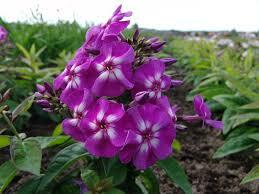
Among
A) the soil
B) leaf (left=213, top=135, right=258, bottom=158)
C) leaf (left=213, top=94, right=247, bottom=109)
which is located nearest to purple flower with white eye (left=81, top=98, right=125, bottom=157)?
the soil

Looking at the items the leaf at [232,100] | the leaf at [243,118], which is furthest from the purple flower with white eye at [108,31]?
the leaf at [232,100]

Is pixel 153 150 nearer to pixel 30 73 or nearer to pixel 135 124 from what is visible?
pixel 135 124

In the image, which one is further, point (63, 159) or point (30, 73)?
point (30, 73)

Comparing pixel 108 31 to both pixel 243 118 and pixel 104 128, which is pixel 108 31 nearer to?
pixel 104 128

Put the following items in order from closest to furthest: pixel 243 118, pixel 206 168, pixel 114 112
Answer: pixel 114 112, pixel 206 168, pixel 243 118

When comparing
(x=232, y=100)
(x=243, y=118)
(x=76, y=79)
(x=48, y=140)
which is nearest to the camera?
(x=76, y=79)

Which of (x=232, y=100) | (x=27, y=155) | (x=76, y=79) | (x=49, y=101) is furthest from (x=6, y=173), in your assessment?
(x=232, y=100)

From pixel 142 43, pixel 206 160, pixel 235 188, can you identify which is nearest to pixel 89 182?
pixel 142 43
